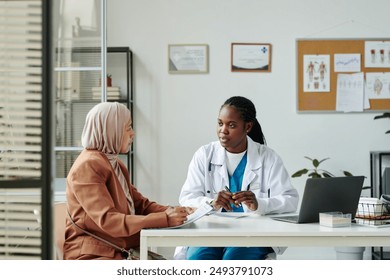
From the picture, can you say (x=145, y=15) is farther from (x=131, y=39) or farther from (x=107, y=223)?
(x=107, y=223)

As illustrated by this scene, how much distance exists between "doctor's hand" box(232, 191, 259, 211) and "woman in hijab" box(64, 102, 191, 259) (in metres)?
0.19

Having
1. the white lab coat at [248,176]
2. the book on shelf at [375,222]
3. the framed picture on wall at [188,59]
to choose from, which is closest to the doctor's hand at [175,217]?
the white lab coat at [248,176]

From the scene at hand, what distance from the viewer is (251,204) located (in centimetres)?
223

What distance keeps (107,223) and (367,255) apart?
3.20 m

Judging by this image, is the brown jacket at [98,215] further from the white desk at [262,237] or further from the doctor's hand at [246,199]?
the doctor's hand at [246,199]

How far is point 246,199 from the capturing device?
2213mm

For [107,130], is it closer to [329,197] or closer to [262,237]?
[262,237]

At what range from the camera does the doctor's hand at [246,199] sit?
2187mm

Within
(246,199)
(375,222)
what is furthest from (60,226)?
(375,222)

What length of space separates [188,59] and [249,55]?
50 centimetres

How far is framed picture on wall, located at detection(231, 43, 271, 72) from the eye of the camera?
4.60 m

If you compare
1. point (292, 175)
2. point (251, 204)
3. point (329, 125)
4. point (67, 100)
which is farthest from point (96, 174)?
point (329, 125)

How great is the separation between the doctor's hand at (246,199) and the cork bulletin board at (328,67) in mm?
2494

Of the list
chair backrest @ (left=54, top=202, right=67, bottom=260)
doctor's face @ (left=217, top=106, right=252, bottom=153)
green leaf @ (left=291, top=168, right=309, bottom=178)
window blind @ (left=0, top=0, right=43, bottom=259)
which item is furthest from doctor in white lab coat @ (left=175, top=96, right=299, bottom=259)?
green leaf @ (left=291, top=168, right=309, bottom=178)
